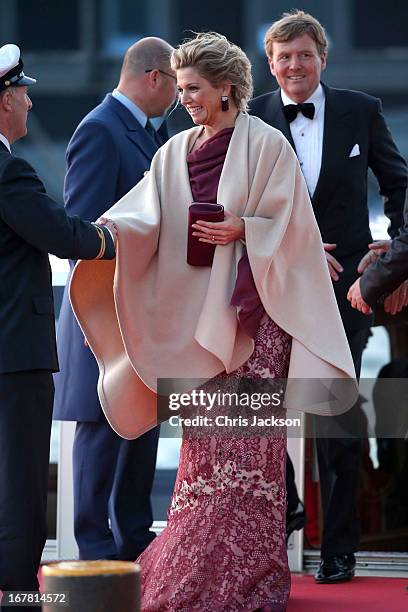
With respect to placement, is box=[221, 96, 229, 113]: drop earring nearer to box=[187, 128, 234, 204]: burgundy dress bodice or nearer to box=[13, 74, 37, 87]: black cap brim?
box=[187, 128, 234, 204]: burgundy dress bodice

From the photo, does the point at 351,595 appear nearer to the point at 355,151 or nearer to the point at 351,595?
the point at 351,595

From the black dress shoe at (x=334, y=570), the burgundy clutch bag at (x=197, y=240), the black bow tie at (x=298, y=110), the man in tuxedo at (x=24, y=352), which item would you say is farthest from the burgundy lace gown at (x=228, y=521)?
the black bow tie at (x=298, y=110)

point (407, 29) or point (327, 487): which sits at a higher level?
point (407, 29)

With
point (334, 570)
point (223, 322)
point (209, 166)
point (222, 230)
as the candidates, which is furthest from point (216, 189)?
point (334, 570)

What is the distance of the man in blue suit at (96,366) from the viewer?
15.4 ft

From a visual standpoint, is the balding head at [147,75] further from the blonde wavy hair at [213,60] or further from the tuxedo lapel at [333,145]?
the blonde wavy hair at [213,60]

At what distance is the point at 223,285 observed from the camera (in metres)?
4.08

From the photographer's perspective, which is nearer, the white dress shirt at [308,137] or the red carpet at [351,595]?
the red carpet at [351,595]

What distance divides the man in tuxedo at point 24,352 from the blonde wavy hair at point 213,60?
53cm

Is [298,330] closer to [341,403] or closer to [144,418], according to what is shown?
[341,403]

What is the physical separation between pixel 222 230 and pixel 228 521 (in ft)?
2.83

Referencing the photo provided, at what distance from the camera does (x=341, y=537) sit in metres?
4.68

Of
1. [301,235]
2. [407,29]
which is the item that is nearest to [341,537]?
[301,235]

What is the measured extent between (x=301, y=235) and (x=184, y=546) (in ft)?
3.28
